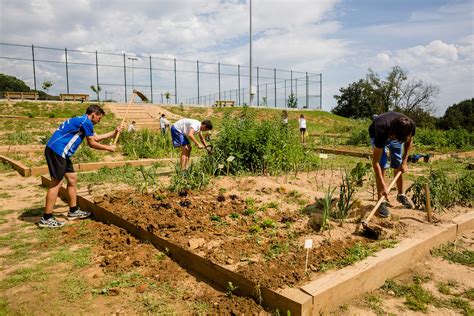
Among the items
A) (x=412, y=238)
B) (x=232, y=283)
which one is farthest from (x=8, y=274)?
(x=412, y=238)

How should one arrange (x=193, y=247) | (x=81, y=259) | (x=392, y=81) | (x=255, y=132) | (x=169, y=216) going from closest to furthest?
(x=193, y=247)
(x=81, y=259)
(x=169, y=216)
(x=255, y=132)
(x=392, y=81)

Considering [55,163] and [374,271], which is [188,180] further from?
[374,271]

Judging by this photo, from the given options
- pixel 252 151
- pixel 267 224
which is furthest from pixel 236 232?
pixel 252 151

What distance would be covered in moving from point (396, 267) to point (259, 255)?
1.28 metres

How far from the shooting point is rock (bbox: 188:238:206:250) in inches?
137

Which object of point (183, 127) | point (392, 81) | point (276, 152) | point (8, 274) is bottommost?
point (8, 274)

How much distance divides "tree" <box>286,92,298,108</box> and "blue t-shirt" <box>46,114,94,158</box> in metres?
36.8

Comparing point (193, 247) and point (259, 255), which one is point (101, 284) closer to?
point (193, 247)

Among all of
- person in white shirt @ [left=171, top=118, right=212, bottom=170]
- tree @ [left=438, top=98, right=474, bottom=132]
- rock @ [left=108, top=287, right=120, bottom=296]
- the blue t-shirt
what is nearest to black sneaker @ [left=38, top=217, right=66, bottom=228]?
the blue t-shirt

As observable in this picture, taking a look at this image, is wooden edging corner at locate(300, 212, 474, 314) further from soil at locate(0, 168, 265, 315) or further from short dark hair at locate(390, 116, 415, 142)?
short dark hair at locate(390, 116, 415, 142)

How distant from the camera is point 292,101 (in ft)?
133

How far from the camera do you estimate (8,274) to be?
11.5 ft

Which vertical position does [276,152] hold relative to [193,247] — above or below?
above

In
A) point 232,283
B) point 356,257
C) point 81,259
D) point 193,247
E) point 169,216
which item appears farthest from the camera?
point 169,216
